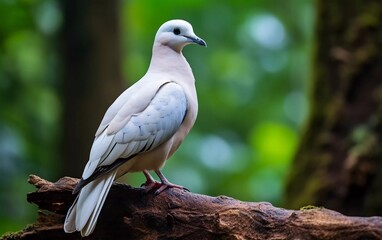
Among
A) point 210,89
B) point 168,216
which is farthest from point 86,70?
point 168,216

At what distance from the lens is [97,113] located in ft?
24.5

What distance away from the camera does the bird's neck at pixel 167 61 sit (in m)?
4.51

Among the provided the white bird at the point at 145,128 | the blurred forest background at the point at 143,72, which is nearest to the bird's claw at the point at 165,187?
the white bird at the point at 145,128

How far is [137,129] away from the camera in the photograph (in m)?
4.09

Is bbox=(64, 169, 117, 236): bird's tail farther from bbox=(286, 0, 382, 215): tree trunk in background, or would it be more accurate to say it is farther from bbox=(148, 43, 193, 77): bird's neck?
bbox=(286, 0, 382, 215): tree trunk in background

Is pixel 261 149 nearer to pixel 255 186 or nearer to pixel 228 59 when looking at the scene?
pixel 255 186

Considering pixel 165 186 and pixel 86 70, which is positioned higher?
pixel 86 70

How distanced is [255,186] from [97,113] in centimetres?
279

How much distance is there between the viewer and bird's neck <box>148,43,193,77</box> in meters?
4.51

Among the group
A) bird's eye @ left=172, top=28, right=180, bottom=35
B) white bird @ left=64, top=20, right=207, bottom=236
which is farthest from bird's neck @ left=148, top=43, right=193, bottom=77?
bird's eye @ left=172, top=28, right=180, bottom=35

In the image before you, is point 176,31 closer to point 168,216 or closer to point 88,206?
point 168,216

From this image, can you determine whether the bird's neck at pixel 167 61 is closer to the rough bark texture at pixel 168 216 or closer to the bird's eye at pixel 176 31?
the bird's eye at pixel 176 31

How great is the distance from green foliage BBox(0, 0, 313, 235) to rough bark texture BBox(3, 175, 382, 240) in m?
3.80

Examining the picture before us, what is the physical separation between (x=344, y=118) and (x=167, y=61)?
3.11m
